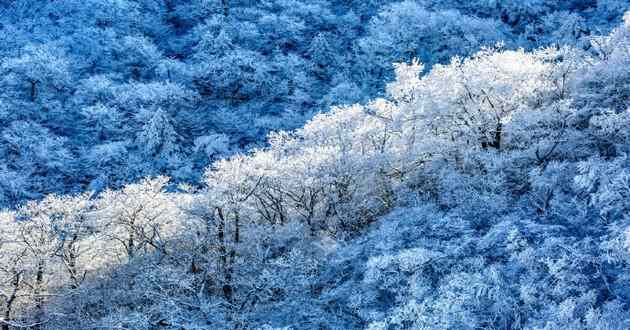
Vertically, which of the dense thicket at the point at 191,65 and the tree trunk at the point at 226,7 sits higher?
the tree trunk at the point at 226,7

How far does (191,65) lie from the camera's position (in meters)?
51.6

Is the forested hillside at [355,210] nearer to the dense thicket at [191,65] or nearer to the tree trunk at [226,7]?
the dense thicket at [191,65]

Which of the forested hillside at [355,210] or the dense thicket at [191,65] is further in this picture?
the dense thicket at [191,65]

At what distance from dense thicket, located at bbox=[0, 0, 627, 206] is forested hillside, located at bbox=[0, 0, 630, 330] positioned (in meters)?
0.32

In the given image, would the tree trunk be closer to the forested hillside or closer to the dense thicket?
the dense thicket

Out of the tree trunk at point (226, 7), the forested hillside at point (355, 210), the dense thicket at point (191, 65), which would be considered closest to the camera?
the forested hillside at point (355, 210)

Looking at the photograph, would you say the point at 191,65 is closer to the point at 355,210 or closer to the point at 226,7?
the point at 226,7

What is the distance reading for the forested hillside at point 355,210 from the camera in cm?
1284

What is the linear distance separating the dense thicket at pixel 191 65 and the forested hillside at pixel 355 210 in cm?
32

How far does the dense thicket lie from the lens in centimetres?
4131

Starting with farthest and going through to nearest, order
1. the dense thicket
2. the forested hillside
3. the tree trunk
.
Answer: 1. the tree trunk
2. the dense thicket
3. the forested hillside

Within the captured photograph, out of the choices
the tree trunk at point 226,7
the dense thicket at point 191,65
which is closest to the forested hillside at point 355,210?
the dense thicket at point 191,65

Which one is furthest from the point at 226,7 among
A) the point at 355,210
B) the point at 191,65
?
the point at 355,210

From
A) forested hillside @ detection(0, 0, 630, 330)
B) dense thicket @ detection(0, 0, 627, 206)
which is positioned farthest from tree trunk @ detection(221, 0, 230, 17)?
Result: forested hillside @ detection(0, 0, 630, 330)
